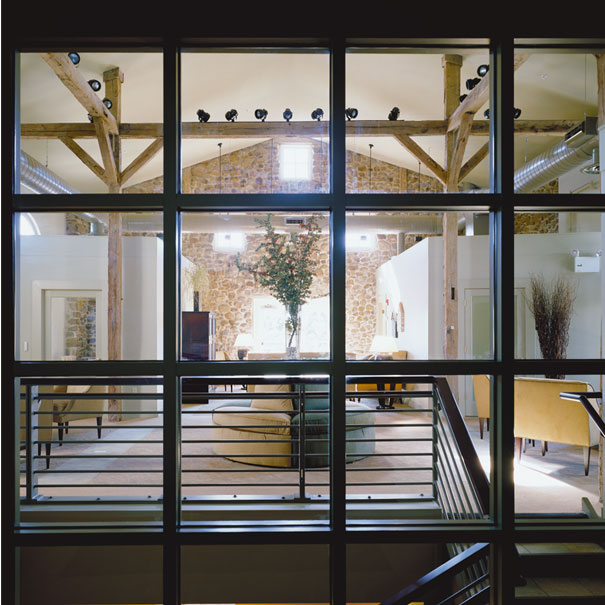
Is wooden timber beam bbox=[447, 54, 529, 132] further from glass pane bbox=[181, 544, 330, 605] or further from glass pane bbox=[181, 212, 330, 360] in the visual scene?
glass pane bbox=[181, 544, 330, 605]

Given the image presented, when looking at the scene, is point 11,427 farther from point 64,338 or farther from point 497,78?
point 64,338

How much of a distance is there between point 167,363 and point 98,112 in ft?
12.3

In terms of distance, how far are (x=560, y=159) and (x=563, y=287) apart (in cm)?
116

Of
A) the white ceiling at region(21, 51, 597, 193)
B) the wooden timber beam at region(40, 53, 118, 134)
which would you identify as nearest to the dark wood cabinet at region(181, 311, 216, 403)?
the white ceiling at region(21, 51, 597, 193)

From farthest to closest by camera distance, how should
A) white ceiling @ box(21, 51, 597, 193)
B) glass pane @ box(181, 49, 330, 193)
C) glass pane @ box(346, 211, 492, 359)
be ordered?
1. glass pane @ box(346, 211, 492, 359)
2. white ceiling @ box(21, 51, 597, 193)
3. glass pane @ box(181, 49, 330, 193)

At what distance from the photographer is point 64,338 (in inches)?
145

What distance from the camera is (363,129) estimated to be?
4508mm

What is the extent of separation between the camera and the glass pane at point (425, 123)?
345cm

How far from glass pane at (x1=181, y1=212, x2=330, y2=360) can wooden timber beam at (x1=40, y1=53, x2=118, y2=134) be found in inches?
45.9

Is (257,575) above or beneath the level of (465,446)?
beneath

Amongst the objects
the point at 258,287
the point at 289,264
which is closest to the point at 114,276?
the point at 258,287

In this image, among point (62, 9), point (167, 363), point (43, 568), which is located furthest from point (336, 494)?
point (43, 568)

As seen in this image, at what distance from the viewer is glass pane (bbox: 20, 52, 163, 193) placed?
8.59ft

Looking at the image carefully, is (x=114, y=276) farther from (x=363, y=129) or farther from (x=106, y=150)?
(x=363, y=129)
